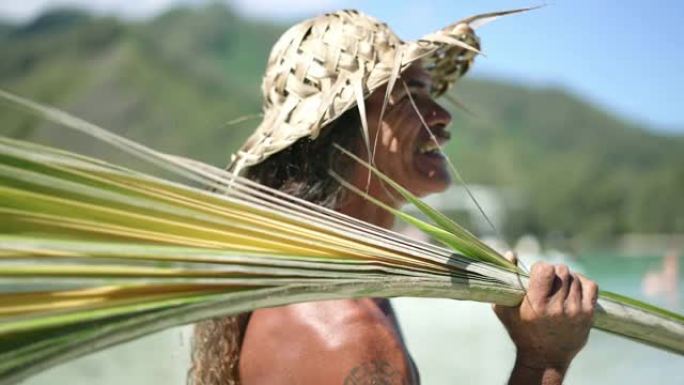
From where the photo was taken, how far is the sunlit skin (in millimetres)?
1358

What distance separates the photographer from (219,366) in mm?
1771

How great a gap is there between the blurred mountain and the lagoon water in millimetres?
44583

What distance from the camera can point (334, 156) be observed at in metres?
1.81

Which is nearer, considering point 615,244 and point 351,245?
point 351,245

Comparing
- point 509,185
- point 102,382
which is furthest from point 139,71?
point 102,382

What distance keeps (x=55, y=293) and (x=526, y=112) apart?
325ft

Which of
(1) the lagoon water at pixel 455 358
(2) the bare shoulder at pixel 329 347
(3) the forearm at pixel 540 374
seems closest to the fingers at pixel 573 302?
(3) the forearm at pixel 540 374

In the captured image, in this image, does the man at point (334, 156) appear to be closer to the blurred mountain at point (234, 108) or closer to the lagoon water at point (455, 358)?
the lagoon water at point (455, 358)

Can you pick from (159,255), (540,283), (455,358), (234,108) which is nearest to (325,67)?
(540,283)

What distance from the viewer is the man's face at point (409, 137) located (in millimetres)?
1796

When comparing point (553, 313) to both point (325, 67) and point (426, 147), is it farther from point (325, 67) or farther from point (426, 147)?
point (325, 67)

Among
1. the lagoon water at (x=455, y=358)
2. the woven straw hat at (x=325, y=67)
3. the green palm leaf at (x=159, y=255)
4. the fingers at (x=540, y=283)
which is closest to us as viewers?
the green palm leaf at (x=159, y=255)

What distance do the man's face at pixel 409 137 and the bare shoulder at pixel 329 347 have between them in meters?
0.31

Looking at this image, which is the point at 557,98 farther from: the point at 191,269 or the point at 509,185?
the point at 191,269
